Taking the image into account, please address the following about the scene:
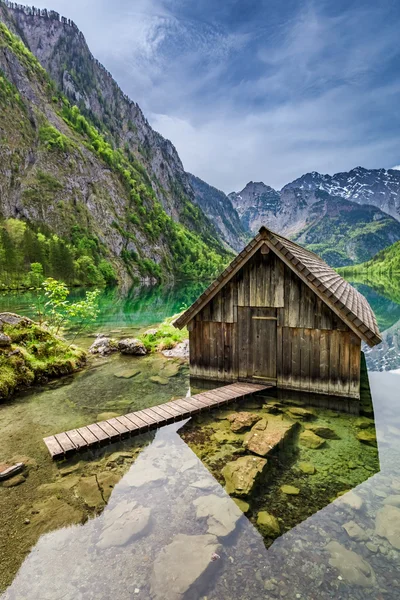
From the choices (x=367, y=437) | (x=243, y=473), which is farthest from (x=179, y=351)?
(x=243, y=473)

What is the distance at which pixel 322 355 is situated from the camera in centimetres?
1112

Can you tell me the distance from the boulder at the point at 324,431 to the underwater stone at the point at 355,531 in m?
3.24

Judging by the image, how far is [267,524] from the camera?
5.68 m

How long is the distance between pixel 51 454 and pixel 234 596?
17.1ft

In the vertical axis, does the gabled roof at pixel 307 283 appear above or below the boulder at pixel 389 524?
above

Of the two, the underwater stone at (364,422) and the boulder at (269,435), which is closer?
the boulder at (269,435)

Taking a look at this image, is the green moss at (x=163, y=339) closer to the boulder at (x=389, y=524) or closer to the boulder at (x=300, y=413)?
the boulder at (x=300, y=413)

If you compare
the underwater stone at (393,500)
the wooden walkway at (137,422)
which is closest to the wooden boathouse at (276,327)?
the wooden walkway at (137,422)

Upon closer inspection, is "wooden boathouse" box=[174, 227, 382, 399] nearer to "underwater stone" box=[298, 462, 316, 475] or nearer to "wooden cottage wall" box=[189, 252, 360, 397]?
"wooden cottage wall" box=[189, 252, 360, 397]

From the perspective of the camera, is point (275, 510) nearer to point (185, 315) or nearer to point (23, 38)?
point (185, 315)

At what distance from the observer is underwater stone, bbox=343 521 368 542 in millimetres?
5398

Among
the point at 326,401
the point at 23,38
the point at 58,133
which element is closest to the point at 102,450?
the point at 326,401

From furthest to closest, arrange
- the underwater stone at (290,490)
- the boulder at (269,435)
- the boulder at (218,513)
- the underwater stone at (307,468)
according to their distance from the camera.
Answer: the boulder at (269,435) < the underwater stone at (307,468) < the underwater stone at (290,490) < the boulder at (218,513)

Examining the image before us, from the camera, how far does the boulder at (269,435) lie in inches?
316
